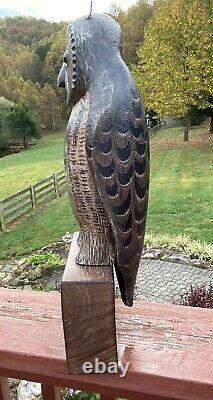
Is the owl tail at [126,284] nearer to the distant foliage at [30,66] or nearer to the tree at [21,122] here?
the distant foliage at [30,66]

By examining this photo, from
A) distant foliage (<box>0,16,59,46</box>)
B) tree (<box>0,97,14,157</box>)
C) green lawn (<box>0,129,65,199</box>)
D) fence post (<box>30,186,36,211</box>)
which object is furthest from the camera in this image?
tree (<box>0,97,14,157</box>)

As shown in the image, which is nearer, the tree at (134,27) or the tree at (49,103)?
the tree at (49,103)

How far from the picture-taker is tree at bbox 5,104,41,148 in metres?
6.05

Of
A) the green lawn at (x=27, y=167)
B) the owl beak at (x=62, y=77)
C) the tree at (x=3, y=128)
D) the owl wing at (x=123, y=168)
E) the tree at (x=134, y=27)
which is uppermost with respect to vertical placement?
the tree at (x=134, y=27)

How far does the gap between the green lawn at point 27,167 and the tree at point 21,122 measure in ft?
0.71

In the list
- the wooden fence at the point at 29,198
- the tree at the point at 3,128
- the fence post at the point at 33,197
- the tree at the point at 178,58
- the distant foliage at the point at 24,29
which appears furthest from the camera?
the tree at the point at 178,58

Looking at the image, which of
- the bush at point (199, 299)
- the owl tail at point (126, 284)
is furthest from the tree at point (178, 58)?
the owl tail at point (126, 284)

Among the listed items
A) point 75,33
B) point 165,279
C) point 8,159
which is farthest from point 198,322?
point 8,159

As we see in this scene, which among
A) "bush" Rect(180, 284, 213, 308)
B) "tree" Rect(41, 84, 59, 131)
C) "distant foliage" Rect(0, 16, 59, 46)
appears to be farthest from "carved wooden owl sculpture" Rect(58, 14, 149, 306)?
"tree" Rect(41, 84, 59, 131)

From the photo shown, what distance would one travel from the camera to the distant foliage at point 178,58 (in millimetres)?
6562

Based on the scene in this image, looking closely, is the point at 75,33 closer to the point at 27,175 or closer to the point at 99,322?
the point at 99,322

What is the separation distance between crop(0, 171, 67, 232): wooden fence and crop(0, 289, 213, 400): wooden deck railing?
4.11m

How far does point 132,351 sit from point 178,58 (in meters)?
6.80

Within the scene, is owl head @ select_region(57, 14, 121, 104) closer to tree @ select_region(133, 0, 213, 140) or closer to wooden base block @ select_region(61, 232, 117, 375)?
wooden base block @ select_region(61, 232, 117, 375)
